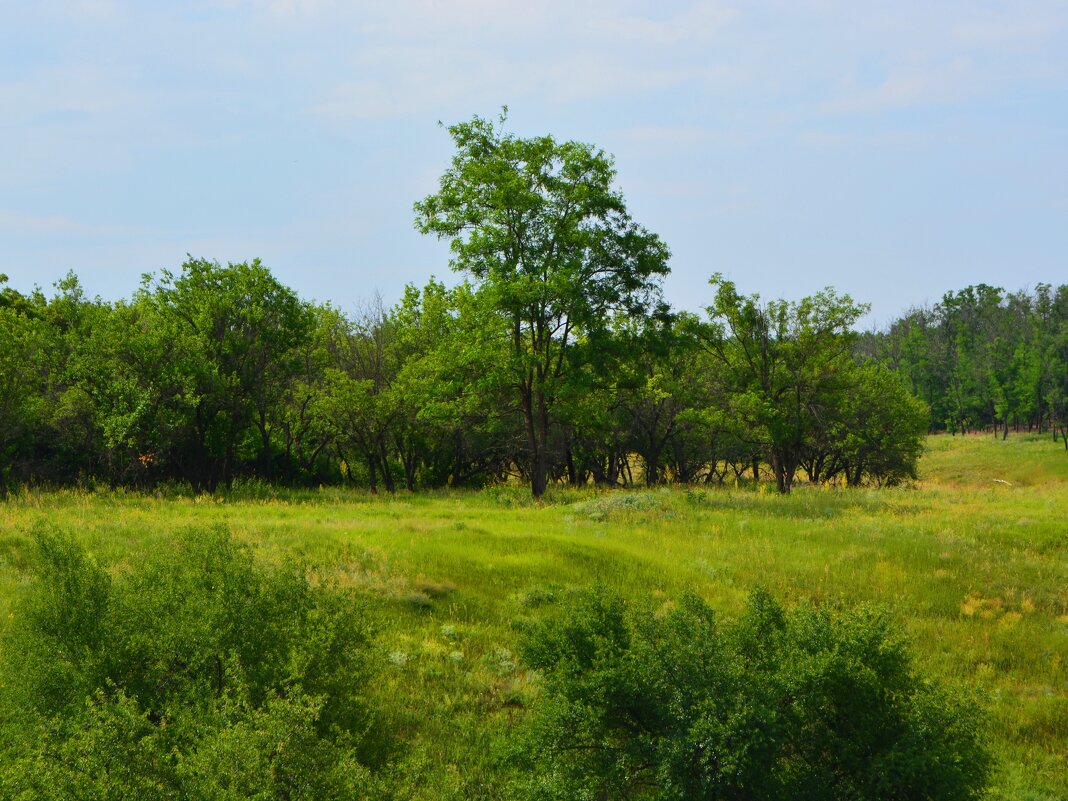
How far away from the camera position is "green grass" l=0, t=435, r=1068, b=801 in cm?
1328

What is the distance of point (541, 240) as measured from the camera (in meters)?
30.9

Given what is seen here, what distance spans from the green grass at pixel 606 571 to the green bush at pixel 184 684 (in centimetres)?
109

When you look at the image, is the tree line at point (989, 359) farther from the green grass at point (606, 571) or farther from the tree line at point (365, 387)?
the green grass at point (606, 571)

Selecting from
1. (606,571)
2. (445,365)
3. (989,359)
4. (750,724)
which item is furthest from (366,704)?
(989,359)

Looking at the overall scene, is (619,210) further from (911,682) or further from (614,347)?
(911,682)

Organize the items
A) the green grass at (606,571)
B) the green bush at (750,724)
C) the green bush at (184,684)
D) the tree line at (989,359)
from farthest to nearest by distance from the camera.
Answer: the tree line at (989,359), the green grass at (606,571), the green bush at (750,724), the green bush at (184,684)

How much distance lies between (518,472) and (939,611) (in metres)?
33.1

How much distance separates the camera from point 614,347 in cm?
3127

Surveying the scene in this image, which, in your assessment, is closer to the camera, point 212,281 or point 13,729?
point 13,729

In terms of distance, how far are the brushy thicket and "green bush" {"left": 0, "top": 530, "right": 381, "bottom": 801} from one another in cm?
3

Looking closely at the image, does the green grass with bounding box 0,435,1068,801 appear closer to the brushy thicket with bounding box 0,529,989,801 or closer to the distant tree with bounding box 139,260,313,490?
the brushy thicket with bounding box 0,529,989,801

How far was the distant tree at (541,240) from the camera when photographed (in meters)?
30.1

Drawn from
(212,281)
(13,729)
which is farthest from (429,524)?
(212,281)

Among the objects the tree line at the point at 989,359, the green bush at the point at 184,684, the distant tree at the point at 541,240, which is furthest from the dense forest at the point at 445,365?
the tree line at the point at 989,359
